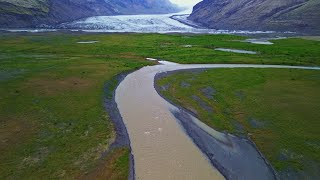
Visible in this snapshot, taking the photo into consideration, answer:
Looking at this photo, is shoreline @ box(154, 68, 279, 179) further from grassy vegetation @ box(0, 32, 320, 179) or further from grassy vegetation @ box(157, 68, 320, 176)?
grassy vegetation @ box(0, 32, 320, 179)

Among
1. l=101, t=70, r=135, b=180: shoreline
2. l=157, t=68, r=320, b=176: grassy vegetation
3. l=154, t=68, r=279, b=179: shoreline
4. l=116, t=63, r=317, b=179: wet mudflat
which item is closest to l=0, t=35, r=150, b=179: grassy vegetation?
l=101, t=70, r=135, b=180: shoreline

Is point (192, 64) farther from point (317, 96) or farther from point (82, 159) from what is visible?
point (82, 159)

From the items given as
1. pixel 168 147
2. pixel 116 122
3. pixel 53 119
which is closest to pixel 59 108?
pixel 53 119

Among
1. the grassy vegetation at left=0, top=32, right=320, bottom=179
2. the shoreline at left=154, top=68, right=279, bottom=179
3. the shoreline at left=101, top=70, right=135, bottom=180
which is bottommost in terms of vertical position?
the shoreline at left=154, top=68, right=279, bottom=179

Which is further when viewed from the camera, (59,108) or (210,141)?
(59,108)

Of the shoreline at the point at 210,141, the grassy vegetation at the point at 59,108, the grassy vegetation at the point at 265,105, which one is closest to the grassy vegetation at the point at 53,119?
the grassy vegetation at the point at 59,108

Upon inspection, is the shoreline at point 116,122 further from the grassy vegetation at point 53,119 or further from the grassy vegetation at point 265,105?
the grassy vegetation at point 265,105

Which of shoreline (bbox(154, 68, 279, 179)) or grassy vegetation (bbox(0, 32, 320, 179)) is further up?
grassy vegetation (bbox(0, 32, 320, 179))

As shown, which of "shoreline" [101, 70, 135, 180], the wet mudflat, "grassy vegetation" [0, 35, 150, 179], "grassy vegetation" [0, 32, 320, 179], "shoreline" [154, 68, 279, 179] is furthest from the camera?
"shoreline" [101, 70, 135, 180]

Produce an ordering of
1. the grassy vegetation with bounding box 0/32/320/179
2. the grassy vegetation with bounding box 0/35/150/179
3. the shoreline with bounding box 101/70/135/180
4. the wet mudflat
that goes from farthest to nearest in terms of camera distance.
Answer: the shoreline with bounding box 101/70/135/180, the grassy vegetation with bounding box 0/32/320/179, the wet mudflat, the grassy vegetation with bounding box 0/35/150/179

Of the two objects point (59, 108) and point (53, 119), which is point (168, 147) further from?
point (59, 108)
